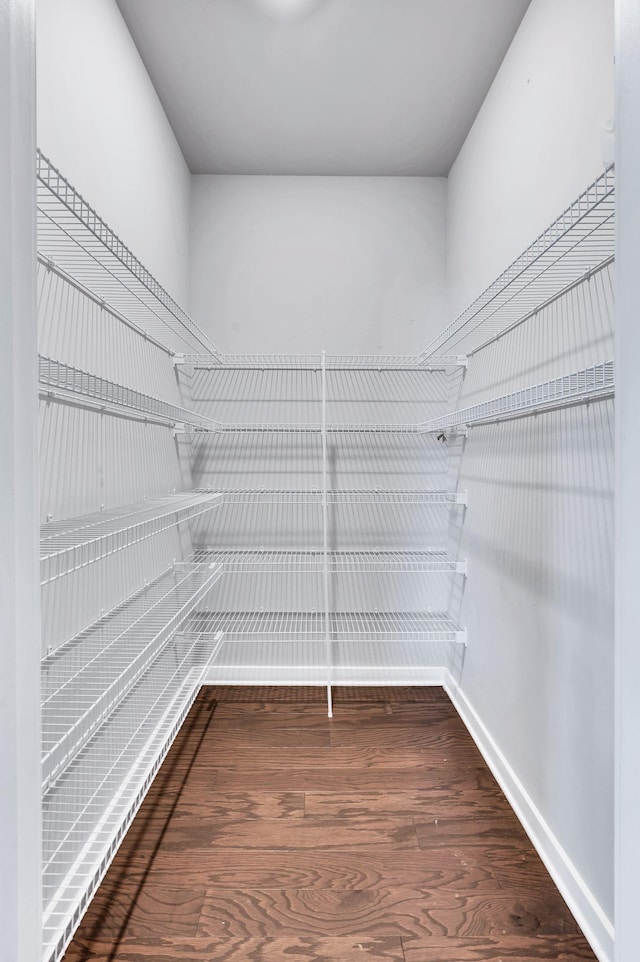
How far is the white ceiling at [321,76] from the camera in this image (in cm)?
153

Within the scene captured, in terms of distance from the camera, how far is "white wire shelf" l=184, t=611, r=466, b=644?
228 cm

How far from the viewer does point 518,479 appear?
5.09ft

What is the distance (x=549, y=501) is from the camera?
1.35 metres

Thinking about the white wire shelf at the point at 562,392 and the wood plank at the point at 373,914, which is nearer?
the white wire shelf at the point at 562,392

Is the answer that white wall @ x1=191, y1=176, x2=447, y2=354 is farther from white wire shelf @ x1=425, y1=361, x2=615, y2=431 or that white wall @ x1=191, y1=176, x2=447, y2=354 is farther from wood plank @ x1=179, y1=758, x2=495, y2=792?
wood plank @ x1=179, y1=758, x2=495, y2=792

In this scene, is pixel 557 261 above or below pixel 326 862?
above

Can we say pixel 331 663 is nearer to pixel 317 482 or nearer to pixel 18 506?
pixel 317 482

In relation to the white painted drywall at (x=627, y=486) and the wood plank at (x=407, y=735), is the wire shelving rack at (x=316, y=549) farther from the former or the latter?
the white painted drywall at (x=627, y=486)

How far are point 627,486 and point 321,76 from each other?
6.29 feet

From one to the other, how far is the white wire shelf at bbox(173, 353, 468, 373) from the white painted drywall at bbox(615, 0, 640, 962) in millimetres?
1725

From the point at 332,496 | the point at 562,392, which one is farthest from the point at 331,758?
the point at 562,392

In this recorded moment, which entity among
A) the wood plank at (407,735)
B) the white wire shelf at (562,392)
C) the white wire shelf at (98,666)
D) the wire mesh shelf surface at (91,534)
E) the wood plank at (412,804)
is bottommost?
the wood plank at (412,804)

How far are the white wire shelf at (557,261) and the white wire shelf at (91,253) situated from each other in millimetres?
924

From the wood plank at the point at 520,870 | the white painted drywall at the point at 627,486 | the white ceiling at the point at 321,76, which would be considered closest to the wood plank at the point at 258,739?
the wood plank at the point at 520,870
